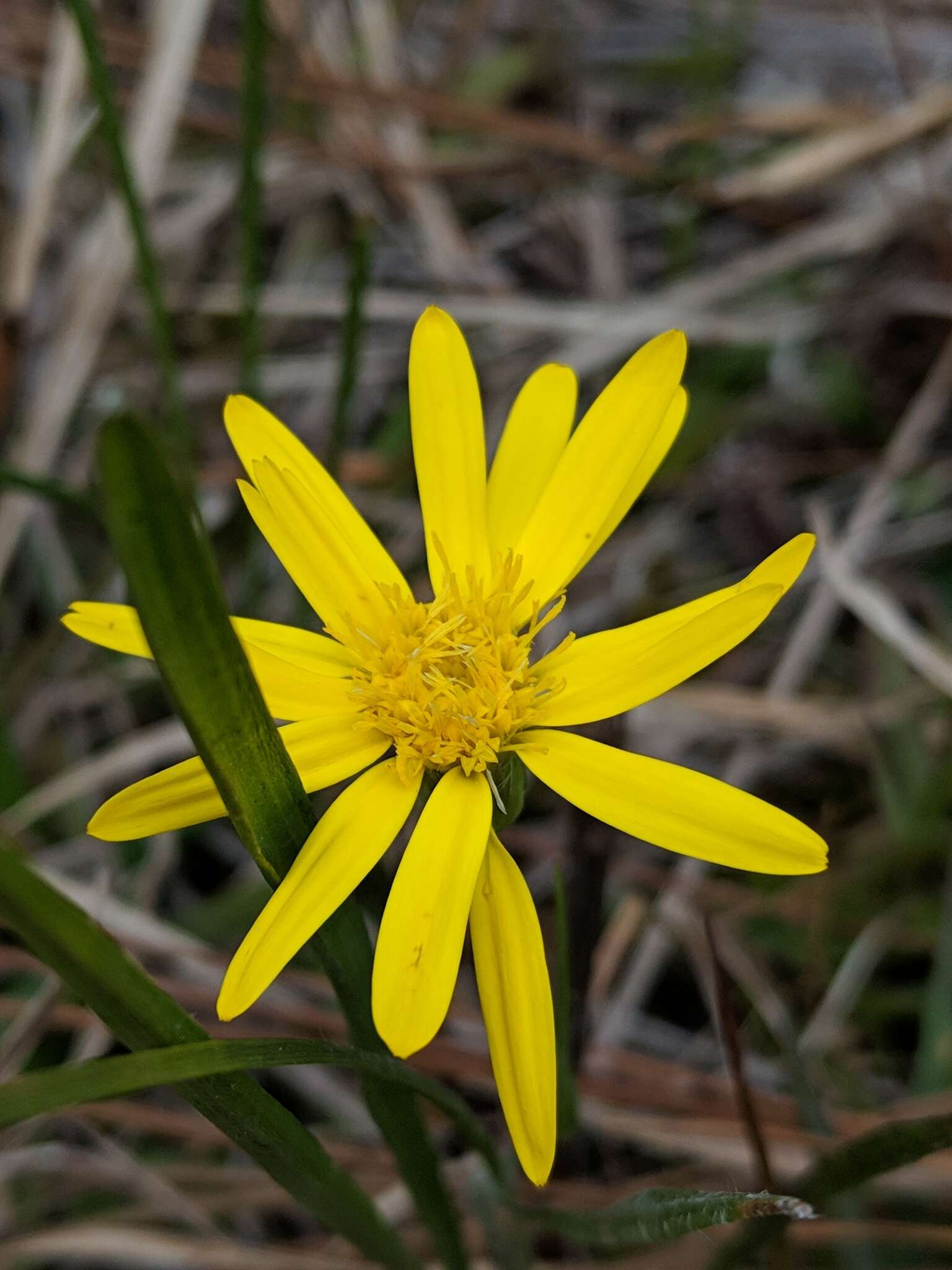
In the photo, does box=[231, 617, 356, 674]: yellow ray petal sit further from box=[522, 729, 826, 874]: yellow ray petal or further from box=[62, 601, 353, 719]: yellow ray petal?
box=[522, 729, 826, 874]: yellow ray petal

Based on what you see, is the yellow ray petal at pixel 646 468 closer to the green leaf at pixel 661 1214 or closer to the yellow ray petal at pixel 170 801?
the yellow ray petal at pixel 170 801

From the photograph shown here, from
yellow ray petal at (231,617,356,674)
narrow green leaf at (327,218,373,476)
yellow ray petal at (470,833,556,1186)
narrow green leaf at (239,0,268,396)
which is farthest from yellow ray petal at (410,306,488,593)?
narrow green leaf at (239,0,268,396)

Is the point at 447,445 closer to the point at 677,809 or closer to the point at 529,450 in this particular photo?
the point at 529,450

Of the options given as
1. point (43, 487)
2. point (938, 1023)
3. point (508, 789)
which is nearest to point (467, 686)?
point (508, 789)

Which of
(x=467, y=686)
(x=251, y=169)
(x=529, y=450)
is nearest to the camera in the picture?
(x=467, y=686)

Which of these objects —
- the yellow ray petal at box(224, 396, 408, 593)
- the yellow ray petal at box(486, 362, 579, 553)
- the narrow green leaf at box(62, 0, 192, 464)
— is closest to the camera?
the yellow ray petal at box(224, 396, 408, 593)

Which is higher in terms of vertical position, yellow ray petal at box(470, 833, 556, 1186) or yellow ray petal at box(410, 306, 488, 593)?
yellow ray petal at box(410, 306, 488, 593)
